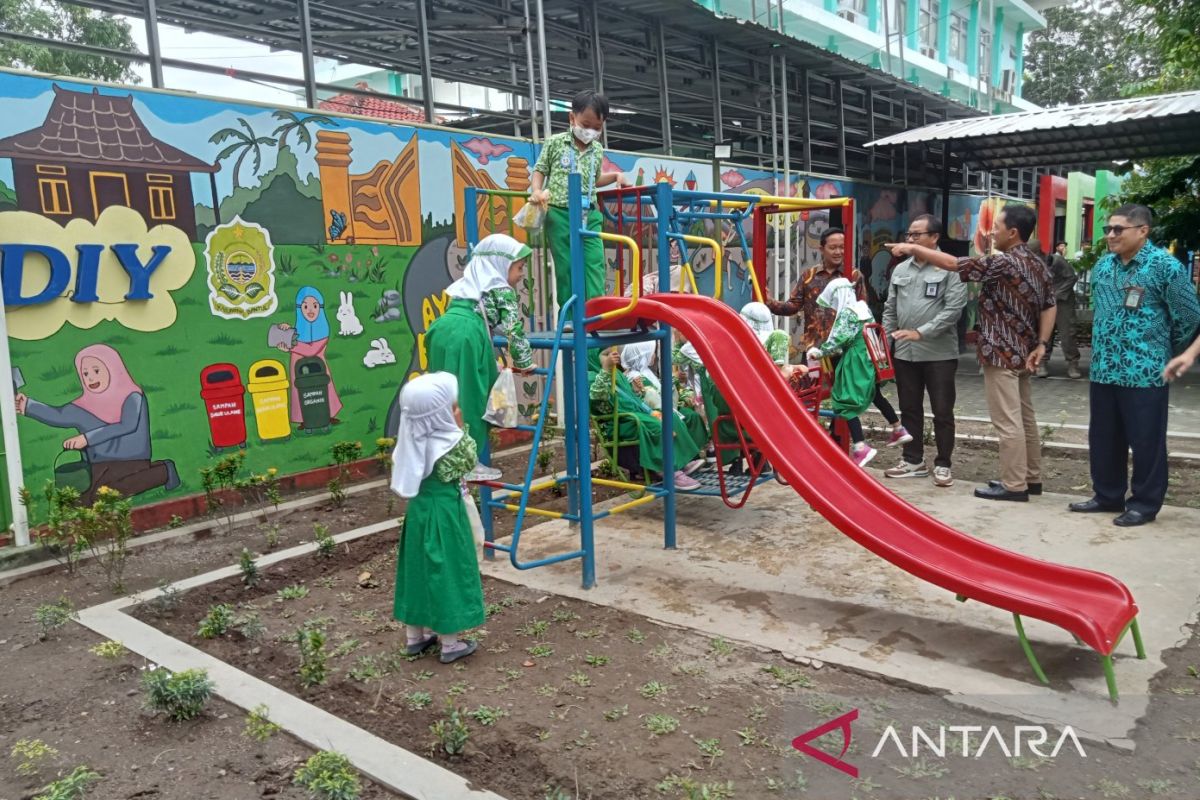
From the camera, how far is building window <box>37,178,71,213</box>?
16.4 feet

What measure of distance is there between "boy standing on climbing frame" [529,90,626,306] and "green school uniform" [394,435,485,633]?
5.72 feet

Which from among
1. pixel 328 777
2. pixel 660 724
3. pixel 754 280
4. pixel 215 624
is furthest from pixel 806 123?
pixel 328 777

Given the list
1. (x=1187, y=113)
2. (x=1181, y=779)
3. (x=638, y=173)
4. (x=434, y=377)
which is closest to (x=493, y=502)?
(x=434, y=377)

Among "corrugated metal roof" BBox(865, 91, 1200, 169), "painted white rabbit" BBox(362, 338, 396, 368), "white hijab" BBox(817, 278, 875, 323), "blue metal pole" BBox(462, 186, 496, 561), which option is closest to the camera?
"blue metal pole" BBox(462, 186, 496, 561)

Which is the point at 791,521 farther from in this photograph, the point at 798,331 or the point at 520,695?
the point at 798,331

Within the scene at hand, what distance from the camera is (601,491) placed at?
257 inches

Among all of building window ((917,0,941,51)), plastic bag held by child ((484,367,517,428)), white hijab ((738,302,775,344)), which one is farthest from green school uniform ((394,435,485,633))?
building window ((917,0,941,51))

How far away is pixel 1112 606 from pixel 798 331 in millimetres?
9254

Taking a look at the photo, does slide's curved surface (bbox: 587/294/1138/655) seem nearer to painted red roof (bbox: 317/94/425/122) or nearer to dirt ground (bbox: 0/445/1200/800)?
dirt ground (bbox: 0/445/1200/800)

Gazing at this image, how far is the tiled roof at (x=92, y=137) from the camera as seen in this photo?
498 centimetres

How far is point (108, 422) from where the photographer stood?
537cm

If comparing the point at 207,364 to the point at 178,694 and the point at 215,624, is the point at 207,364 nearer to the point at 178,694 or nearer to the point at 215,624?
the point at 215,624

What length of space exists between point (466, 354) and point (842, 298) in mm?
3098

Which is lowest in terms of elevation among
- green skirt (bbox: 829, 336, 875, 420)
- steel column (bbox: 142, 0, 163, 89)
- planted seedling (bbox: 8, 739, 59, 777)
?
planted seedling (bbox: 8, 739, 59, 777)
